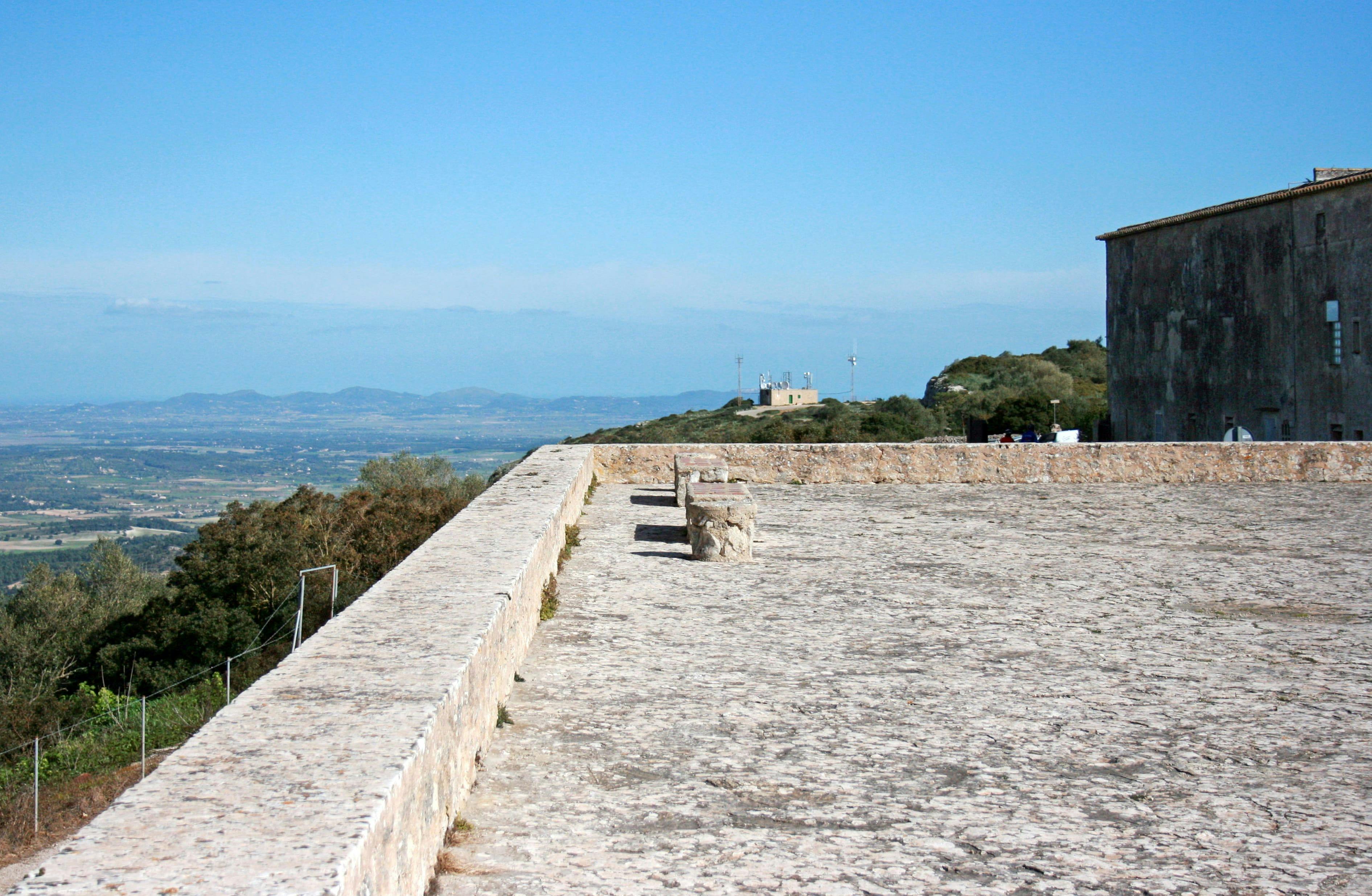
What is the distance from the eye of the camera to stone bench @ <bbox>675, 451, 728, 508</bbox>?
12.0 meters

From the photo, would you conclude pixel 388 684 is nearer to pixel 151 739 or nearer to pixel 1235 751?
pixel 1235 751

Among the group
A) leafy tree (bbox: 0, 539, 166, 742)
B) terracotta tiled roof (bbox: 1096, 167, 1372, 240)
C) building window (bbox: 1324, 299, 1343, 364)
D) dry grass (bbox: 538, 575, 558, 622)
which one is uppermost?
terracotta tiled roof (bbox: 1096, 167, 1372, 240)

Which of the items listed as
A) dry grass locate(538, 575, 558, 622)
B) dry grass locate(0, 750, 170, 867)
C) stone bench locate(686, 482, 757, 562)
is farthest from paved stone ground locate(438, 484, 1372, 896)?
dry grass locate(0, 750, 170, 867)

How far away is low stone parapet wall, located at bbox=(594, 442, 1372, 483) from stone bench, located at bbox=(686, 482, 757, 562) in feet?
18.5

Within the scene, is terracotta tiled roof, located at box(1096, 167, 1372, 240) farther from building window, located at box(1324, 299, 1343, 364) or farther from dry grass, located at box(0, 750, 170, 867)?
dry grass, located at box(0, 750, 170, 867)

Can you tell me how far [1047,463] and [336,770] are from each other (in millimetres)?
12796

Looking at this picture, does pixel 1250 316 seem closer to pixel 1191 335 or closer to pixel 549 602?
pixel 1191 335

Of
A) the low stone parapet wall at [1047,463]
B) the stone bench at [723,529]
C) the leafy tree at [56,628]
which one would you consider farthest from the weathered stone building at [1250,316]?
the leafy tree at [56,628]

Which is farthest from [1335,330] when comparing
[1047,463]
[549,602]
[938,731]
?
[938,731]

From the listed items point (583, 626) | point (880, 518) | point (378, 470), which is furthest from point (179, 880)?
point (378, 470)

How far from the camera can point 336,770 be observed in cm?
267

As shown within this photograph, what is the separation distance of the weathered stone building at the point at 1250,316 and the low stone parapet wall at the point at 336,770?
26592mm

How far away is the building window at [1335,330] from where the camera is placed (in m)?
26.7

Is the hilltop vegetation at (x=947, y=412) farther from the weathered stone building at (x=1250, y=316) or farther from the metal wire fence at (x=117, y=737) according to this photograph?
the metal wire fence at (x=117, y=737)
